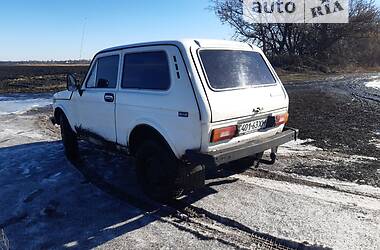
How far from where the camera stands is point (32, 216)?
4867 mm

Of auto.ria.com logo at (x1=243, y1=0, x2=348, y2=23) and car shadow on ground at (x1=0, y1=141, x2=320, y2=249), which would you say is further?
auto.ria.com logo at (x1=243, y1=0, x2=348, y2=23)

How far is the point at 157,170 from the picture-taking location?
16.8 ft

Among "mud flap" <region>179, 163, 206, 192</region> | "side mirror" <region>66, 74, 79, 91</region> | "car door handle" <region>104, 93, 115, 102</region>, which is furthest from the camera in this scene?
"side mirror" <region>66, 74, 79, 91</region>

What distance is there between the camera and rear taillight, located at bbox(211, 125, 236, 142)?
4.51 m

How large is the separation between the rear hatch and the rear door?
5.36ft

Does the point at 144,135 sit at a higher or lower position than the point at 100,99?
lower

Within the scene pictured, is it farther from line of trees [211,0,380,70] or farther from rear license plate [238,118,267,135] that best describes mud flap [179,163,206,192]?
line of trees [211,0,380,70]

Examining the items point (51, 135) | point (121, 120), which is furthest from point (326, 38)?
point (121, 120)

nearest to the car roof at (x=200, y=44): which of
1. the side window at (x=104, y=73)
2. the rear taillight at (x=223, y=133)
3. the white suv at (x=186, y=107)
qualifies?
the white suv at (x=186, y=107)

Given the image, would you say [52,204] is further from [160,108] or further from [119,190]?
[160,108]

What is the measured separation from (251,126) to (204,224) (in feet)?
4.47

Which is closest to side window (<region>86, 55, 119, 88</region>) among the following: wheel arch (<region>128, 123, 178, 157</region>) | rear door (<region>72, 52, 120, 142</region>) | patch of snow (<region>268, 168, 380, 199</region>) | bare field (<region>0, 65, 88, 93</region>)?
rear door (<region>72, 52, 120, 142</region>)

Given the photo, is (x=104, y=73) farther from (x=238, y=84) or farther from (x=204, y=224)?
(x=204, y=224)

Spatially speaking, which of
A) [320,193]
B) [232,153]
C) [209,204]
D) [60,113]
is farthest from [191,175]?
[60,113]
